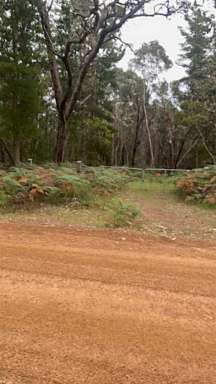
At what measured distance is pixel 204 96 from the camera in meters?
28.7

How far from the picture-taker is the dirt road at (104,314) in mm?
3145

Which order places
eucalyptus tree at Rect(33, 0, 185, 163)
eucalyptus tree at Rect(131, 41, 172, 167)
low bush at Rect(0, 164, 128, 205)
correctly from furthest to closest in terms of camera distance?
eucalyptus tree at Rect(131, 41, 172, 167) < eucalyptus tree at Rect(33, 0, 185, 163) < low bush at Rect(0, 164, 128, 205)

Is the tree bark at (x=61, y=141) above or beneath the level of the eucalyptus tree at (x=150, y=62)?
beneath

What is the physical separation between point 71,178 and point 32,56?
47.1 feet

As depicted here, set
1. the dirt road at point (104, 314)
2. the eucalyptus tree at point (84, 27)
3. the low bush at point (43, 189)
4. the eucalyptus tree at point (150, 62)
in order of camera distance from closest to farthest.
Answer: the dirt road at point (104, 314), the low bush at point (43, 189), the eucalyptus tree at point (84, 27), the eucalyptus tree at point (150, 62)

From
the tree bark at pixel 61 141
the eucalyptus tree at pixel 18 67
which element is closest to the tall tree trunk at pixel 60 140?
the tree bark at pixel 61 141

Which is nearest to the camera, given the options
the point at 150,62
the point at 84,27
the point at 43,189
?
the point at 43,189

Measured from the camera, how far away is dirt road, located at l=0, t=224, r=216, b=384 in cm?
314

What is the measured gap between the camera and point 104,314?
4.01 metres

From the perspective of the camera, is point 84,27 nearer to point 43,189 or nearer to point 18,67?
point 18,67

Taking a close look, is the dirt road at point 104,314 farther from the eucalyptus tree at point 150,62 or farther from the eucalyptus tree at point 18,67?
the eucalyptus tree at point 150,62

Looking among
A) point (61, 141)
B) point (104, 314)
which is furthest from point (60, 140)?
point (104, 314)

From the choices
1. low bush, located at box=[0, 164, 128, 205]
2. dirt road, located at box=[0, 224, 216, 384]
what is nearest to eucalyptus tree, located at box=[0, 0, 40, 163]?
low bush, located at box=[0, 164, 128, 205]

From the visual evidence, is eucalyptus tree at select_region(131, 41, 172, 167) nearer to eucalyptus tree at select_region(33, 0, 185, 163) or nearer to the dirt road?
eucalyptus tree at select_region(33, 0, 185, 163)
